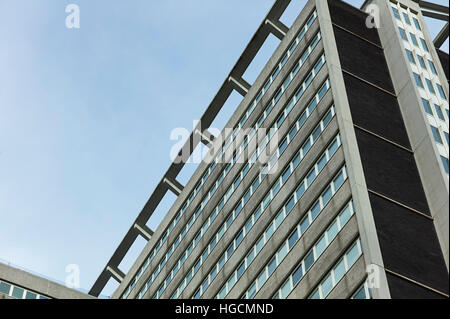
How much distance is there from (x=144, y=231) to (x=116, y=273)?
566 centimetres

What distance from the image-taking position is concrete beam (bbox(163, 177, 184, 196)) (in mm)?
70375

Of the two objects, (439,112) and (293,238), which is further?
(439,112)

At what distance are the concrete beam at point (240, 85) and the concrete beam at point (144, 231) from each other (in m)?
16.5

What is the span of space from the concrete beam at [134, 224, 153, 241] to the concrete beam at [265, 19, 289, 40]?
73.8ft

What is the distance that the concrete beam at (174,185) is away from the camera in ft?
231

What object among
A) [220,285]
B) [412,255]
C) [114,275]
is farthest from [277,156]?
[114,275]

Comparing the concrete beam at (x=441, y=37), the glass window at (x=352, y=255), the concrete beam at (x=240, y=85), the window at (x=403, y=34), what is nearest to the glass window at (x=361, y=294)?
the glass window at (x=352, y=255)

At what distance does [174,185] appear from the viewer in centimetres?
7062

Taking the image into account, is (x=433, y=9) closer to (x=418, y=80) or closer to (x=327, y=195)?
(x=418, y=80)

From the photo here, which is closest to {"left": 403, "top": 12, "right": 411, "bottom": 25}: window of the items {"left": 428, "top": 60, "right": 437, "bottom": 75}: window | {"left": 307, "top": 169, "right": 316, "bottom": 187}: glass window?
{"left": 428, "top": 60, "right": 437, "bottom": 75}: window

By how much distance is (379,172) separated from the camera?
41.0 metres

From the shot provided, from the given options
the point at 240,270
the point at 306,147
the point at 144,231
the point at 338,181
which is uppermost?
the point at 338,181

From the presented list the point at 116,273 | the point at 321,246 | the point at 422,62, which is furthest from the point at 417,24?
the point at 116,273

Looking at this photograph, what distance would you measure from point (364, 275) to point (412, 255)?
8.46 feet
